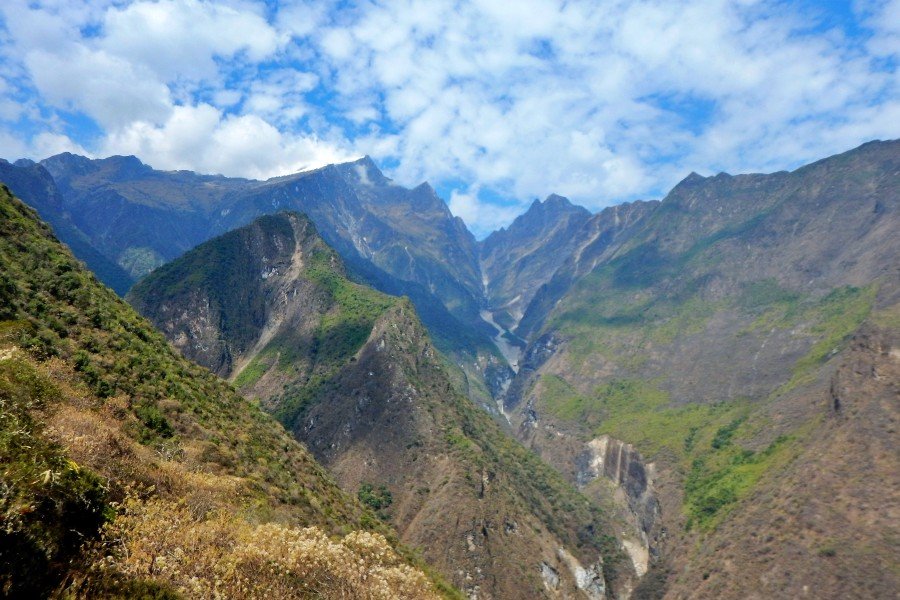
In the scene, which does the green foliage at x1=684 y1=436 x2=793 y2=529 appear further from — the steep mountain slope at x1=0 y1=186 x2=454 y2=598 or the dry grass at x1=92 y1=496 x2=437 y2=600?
the dry grass at x1=92 y1=496 x2=437 y2=600

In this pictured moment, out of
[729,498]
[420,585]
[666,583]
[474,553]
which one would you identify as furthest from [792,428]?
[420,585]

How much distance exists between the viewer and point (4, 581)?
14.9 meters

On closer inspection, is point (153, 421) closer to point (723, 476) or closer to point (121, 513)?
point (121, 513)

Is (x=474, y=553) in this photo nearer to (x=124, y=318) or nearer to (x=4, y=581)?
(x=124, y=318)

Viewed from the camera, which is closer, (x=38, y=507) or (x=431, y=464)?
Result: (x=38, y=507)

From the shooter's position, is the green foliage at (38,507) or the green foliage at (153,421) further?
the green foliage at (153,421)

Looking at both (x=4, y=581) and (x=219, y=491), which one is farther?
(x=219, y=491)

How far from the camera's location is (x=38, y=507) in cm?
1655

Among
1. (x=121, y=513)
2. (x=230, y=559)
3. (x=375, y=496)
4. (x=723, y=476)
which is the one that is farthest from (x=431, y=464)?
(x=230, y=559)

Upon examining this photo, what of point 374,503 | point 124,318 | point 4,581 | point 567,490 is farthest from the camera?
point 567,490

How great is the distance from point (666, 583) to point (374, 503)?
87707 millimetres

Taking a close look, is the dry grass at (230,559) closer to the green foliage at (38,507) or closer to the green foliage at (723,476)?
the green foliage at (38,507)

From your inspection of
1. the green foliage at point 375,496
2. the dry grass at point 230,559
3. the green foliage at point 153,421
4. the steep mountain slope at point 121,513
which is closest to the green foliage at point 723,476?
the green foliage at point 375,496

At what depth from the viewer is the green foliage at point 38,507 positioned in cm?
1541
